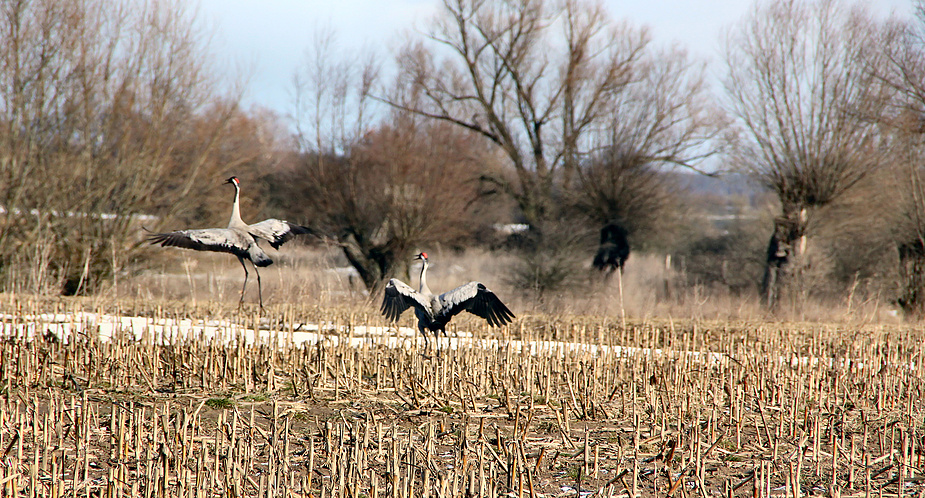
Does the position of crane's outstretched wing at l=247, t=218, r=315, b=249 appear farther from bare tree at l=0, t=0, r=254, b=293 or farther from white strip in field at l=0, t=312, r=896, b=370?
bare tree at l=0, t=0, r=254, b=293

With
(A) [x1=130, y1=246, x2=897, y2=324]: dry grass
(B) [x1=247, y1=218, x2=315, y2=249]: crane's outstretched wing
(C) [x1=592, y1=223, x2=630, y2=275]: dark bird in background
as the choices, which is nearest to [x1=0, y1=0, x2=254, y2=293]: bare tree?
(A) [x1=130, y1=246, x2=897, y2=324]: dry grass

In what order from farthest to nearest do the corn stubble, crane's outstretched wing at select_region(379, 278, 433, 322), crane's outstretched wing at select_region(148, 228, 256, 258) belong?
1. crane's outstretched wing at select_region(148, 228, 256, 258)
2. crane's outstretched wing at select_region(379, 278, 433, 322)
3. the corn stubble

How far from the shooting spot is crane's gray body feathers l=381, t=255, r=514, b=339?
7.16 m

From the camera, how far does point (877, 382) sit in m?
6.40

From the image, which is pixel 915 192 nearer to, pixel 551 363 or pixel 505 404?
pixel 551 363

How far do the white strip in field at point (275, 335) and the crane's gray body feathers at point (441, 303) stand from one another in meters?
0.27

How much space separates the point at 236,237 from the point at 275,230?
0.58 meters

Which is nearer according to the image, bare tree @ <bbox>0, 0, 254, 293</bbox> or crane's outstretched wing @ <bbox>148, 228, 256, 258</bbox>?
crane's outstretched wing @ <bbox>148, 228, 256, 258</bbox>

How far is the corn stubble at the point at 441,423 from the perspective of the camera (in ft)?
11.3

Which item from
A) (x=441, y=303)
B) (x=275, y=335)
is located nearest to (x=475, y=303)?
(x=441, y=303)

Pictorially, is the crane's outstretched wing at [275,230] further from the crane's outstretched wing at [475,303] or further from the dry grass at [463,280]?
the crane's outstretched wing at [475,303]

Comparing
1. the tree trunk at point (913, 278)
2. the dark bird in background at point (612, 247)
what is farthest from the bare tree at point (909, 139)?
the dark bird in background at point (612, 247)

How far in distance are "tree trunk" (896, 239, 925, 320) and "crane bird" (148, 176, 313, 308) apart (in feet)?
46.9

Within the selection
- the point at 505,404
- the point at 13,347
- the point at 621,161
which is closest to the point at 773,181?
the point at 621,161
